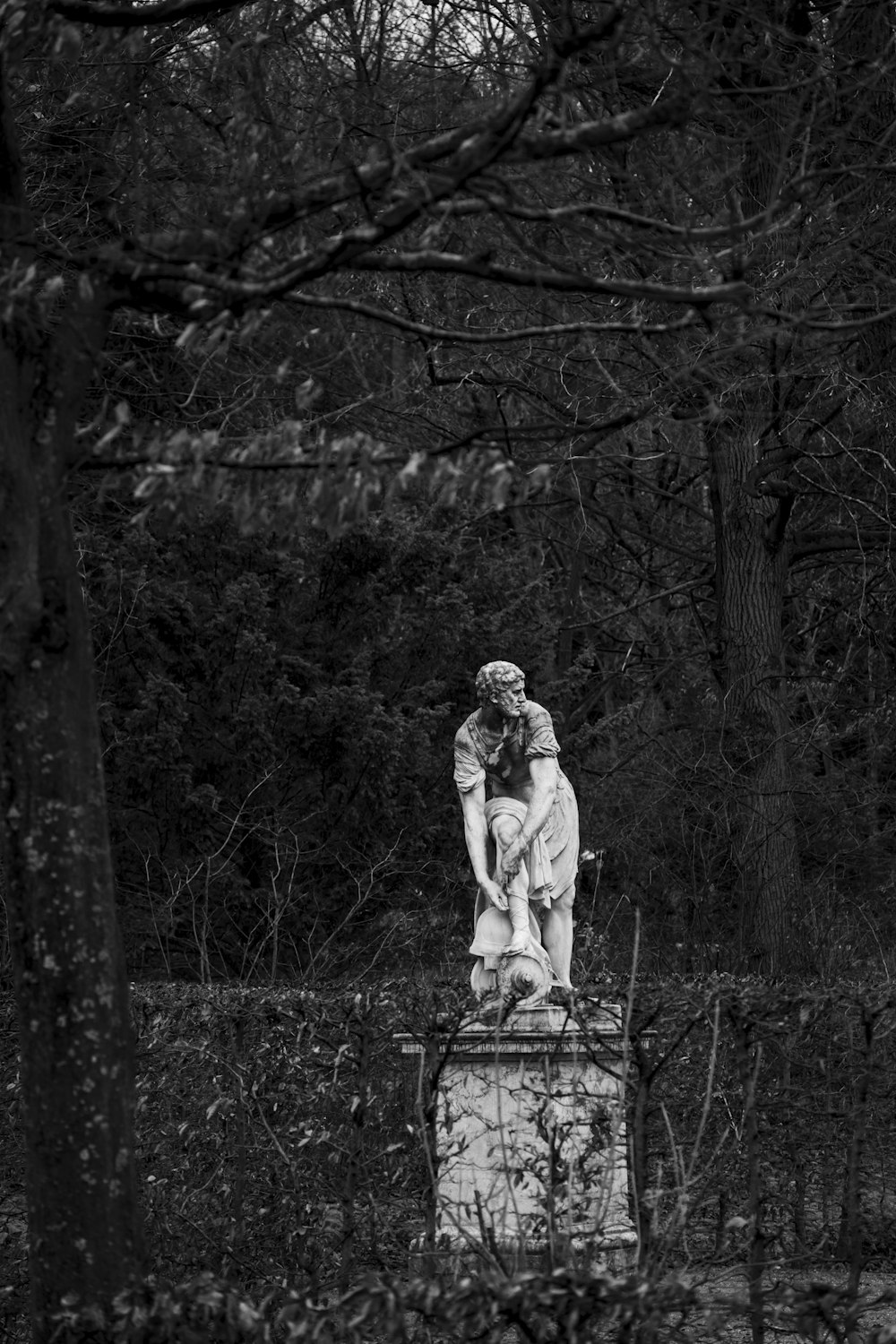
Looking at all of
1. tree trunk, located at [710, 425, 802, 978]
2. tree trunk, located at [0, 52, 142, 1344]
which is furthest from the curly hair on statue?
tree trunk, located at [710, 425, 802, 978]

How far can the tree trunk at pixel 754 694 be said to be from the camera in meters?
13.2

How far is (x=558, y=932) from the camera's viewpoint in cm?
848

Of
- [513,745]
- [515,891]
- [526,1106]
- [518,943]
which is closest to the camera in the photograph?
[526,1106]

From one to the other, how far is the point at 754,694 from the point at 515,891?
5.84 metres

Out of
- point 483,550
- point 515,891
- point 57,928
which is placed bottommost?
point 57,928

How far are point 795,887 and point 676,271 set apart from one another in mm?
5068

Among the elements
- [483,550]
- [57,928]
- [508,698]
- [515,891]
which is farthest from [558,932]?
[483,550]

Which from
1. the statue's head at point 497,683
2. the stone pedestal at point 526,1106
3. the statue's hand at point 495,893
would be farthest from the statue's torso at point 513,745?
the stone pedestal at point 526,1106

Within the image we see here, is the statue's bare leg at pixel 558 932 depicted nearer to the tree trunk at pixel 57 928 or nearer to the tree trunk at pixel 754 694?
the tree trunk at pixel 57 928

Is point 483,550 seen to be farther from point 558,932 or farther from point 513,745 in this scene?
point 558,932

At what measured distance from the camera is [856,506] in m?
14.3

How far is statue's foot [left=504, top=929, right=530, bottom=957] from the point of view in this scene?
815 cm

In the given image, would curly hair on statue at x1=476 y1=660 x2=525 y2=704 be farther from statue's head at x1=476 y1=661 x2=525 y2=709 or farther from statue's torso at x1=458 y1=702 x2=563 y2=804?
statue's torso at x1=458 y1=702 x2=563 y2=804

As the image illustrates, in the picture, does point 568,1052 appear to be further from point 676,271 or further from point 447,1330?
point 676,271
